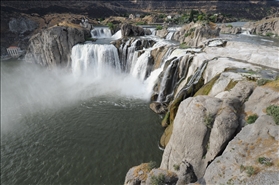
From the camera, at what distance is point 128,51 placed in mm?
37781

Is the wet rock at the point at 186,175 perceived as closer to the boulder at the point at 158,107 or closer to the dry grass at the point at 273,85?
the dry grass at the point at 273,85

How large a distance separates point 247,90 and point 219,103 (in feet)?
8.65

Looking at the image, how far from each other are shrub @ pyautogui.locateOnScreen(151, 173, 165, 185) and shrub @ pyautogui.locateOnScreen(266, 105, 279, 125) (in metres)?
7.53

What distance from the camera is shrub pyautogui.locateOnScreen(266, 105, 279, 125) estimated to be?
9023 mm

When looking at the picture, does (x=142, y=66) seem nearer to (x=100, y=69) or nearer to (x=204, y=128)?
(x=100, y=69)

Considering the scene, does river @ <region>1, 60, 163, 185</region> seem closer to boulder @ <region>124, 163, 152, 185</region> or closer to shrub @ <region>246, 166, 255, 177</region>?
boulder @ <region>124, 163, 152, 185</region>

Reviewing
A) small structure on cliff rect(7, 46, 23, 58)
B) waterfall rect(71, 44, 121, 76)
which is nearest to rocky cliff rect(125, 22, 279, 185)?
waterfall rect(71, 44, 121, 76)

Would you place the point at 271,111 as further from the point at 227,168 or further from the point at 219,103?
the point at 227,168

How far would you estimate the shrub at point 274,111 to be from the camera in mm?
Answer: 9023

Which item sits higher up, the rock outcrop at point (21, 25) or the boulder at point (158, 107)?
the rock outcrop at point (21, 25)

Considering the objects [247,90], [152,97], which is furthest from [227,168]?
→ [152,97]

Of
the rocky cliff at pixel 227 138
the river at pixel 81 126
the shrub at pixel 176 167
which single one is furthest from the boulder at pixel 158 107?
the shrub at pixel 176 167

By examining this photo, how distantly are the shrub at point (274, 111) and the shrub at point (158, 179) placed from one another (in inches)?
296

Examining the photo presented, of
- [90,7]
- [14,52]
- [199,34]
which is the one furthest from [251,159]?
[90,7]
